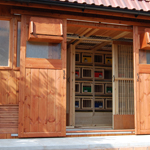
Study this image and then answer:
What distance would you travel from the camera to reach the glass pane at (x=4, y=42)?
6242mm

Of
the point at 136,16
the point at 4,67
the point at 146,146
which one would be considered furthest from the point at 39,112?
the point at 136,16

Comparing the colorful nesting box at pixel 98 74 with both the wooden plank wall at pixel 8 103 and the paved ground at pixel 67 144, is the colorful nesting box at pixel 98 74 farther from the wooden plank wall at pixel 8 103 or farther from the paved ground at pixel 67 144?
the wooden plank wall at pixel 8 103

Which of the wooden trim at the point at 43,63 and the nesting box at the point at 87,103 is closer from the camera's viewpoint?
the wooden trim at the point at 43,63

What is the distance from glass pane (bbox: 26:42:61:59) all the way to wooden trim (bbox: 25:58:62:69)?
0.08 m

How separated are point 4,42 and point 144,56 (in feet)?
11.9

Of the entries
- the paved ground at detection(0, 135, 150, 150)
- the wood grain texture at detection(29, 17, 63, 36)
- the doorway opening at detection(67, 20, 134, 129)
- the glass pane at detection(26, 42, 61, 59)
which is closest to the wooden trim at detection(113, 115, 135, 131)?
the doorway opening at detection(67, 20, 134, 129)

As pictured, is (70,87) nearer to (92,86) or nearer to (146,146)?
(92,86)

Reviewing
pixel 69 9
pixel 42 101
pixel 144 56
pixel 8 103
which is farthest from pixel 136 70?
pixel 8 103

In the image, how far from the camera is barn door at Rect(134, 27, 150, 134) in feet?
22.8

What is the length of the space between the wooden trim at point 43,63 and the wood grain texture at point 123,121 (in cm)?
308

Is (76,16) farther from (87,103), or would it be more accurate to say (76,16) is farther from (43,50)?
(87,103)

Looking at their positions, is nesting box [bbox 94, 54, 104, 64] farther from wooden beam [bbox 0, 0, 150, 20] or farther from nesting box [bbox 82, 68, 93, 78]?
wooden beam [bbox 0, 0, 150, 20]

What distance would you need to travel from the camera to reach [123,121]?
8.52m

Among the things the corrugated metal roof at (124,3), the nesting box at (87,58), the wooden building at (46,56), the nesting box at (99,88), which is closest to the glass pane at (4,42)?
the wooden building at (46,56)
